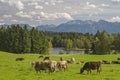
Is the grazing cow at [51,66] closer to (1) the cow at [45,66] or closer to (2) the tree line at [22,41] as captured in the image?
(1) the cow at [45,66]

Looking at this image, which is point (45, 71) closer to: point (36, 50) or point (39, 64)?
point (39, 64)

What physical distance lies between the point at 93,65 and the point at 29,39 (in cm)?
10397

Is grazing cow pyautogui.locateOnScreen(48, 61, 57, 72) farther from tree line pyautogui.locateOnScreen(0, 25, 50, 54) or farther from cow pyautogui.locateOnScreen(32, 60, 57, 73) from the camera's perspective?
tree line pyautogui.locateOnScreen(0, 25, 50, 54)

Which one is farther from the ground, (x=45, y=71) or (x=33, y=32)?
(x=33, y=32)

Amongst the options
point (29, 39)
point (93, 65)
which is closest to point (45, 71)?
point (93, 65)

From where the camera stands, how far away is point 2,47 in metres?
140

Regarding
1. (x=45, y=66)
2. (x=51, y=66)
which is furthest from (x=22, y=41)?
(x=51, y=66)

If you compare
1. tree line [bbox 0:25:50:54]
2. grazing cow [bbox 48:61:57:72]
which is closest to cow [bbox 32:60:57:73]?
grazing cow [bbox 48:61:57:72]

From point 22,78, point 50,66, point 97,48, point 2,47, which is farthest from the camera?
point 2,47

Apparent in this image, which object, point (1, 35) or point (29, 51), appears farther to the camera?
point (1, 35)

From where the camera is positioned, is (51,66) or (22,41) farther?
(22,41)

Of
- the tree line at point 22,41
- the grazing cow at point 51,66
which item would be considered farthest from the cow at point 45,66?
the tree line at point 22,41

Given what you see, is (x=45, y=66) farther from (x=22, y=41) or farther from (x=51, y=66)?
(x=22, y=41)

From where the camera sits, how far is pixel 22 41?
13788cm
